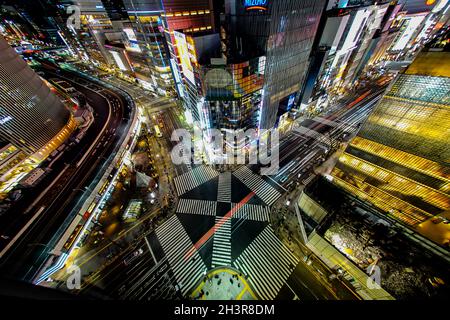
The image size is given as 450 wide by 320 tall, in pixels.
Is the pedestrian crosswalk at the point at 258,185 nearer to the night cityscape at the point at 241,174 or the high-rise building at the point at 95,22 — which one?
the night cityscape at the point at 241,174

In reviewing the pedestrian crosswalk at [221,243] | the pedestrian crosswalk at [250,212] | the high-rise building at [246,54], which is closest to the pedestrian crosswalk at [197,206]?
the pedestrian crosswalk at [221,243]

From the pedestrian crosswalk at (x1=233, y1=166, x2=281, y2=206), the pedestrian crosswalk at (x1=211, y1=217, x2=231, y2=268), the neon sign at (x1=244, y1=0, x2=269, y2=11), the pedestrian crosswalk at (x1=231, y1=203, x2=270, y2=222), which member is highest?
the neon sign at (x1=244, y1=0, x2=269, y2=11)

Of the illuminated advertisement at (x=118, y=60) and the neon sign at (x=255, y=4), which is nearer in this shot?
the neon sign at (x=255, y=4)

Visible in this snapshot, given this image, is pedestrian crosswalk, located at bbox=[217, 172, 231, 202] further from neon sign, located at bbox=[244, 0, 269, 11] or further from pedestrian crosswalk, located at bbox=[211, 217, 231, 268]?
neon sign, located at bbox=[244, 0, 269, 11]

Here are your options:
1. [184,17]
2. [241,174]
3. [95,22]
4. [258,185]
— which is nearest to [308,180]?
[258,185]

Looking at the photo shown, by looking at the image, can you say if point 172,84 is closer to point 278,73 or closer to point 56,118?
point 56,118

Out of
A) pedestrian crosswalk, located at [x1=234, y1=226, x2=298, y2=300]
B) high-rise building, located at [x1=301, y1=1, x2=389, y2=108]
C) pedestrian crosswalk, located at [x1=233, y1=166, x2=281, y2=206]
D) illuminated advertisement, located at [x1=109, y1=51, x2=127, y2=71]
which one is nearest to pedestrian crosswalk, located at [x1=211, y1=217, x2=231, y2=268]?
pedestrian crosswalk, located at [x1=234, y1=226, x2=298, y2=300]
